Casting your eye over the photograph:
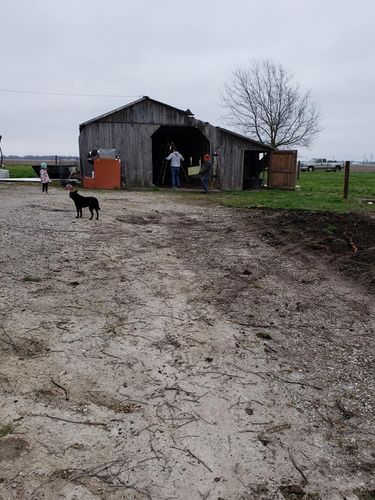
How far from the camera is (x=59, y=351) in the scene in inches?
151

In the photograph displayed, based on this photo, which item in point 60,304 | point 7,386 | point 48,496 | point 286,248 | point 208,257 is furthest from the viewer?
point 286,248

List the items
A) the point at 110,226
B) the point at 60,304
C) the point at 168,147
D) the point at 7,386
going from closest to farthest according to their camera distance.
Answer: the point at 7,386 → the point at 60,304 → the point at 110,226 → the point at 168,147

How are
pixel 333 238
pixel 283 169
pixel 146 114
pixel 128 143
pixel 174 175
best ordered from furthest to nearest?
pixel 283 169 → pixel 174 175 → pixel 128 143 → pixel 146 114 → pixel 333 238

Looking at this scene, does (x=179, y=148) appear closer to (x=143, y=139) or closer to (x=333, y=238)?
(x=143, y=139)

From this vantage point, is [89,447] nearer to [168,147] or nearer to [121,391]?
[121,391]

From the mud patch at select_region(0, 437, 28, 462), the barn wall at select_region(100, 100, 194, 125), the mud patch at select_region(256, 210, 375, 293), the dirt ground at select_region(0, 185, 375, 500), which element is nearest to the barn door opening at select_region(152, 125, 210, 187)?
the barn wall at select_region(100, 100, 194, 125)

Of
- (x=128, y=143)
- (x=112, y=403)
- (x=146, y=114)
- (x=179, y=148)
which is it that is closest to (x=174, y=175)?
(x=128, y=143)

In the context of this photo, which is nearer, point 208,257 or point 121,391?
point 121,391

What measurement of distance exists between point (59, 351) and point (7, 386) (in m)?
0.62

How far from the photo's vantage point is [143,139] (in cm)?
2172

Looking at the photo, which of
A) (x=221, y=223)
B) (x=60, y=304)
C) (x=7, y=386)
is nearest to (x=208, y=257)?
(x=60, y=304)

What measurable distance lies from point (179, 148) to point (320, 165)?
131ft

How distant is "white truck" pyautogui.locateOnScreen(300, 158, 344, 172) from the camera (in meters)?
60.0

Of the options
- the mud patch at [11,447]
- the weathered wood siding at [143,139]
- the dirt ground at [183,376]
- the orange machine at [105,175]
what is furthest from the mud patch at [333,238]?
the orange machine at [105,175]
